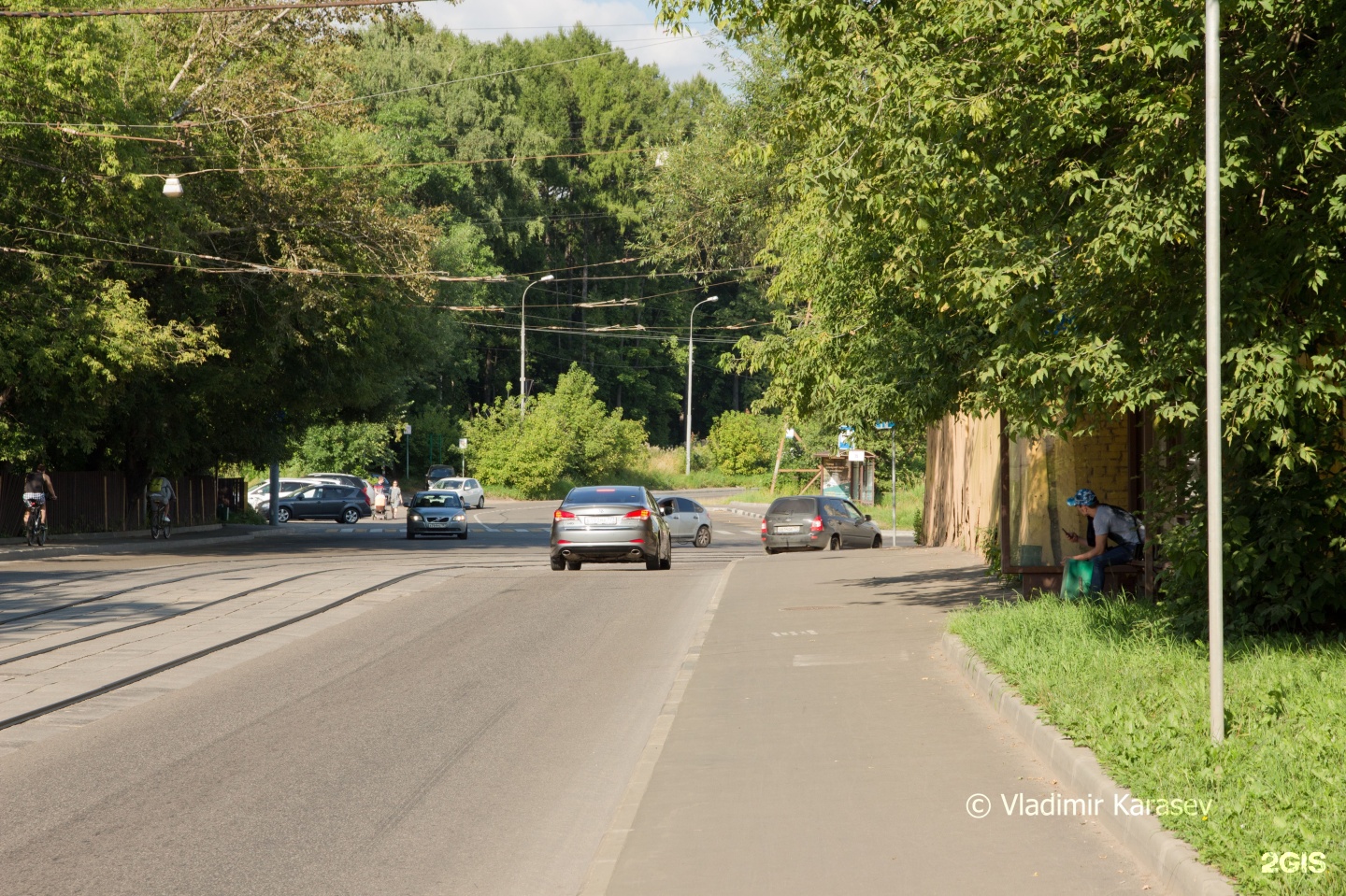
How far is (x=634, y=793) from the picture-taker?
725 centimetres

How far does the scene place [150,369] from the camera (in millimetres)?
28469

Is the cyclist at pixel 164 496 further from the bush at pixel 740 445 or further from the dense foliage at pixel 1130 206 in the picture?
the bush at pixel 740 445

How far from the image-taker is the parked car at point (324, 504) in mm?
51219

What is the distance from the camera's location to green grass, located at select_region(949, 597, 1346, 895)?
5.43 m

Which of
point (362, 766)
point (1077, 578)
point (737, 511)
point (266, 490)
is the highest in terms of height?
point (1077, 578)

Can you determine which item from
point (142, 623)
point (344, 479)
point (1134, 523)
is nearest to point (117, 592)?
point (142, 623)

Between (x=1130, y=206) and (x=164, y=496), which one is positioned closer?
(x=1130, y=206)

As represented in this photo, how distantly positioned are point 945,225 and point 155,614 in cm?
1035

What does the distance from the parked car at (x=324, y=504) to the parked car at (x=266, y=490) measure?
401mm

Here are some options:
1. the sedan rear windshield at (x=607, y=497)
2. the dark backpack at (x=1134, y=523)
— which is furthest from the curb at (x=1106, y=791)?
the sedan rear windshield at (x=607, y=497)

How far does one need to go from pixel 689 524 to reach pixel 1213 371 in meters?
30.8

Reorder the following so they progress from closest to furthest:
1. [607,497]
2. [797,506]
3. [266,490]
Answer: [607,497] → [797,506] → [266,490]

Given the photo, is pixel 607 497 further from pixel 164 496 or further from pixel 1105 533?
pixel 164 496

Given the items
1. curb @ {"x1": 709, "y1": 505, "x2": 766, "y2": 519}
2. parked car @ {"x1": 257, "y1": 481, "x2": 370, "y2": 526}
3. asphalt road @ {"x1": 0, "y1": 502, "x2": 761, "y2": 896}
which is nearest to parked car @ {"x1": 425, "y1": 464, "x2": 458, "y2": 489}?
parked car @ {"x1": 257, "y1": 481, "x2": 370, "y2": 526}
